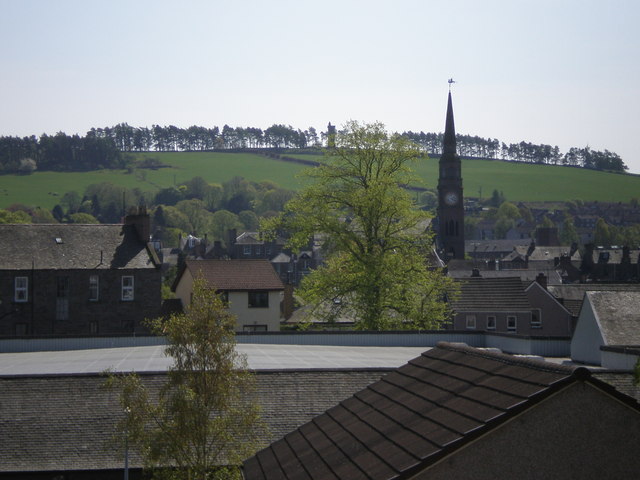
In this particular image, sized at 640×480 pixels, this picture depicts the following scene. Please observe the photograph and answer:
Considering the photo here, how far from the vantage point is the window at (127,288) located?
5316 cm

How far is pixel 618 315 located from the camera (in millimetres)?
36219

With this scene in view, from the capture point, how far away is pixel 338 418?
14133 millimetres

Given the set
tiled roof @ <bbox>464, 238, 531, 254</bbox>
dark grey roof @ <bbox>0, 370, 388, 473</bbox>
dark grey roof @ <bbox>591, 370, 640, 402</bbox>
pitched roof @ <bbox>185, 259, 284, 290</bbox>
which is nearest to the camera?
dark grey roof @ <bbox>0, 370, 388, 473</bbox>

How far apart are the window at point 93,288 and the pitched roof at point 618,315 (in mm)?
27933

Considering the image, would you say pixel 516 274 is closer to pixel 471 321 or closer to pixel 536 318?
pixel 536 318

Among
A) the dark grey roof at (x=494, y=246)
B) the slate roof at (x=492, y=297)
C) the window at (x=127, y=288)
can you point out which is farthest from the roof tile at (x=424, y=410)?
the dark grey roof at (x=494, y=246)

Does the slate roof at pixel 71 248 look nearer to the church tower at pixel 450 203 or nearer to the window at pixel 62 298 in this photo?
the window at pixel 62 298

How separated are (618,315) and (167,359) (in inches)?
693

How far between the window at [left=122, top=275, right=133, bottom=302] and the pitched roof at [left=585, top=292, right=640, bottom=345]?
88.1 ft

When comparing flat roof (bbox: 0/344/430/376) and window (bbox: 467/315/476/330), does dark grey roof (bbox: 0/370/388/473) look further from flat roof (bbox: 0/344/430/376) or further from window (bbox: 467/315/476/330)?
window (bbox: 467/315/476/330)

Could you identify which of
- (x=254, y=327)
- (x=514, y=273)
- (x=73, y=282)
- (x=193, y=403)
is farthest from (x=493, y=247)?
(x=193, y=403)

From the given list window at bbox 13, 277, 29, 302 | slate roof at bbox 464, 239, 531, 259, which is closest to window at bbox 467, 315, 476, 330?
window at bbox 13, 277, 29, 302

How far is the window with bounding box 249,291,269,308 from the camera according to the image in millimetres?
55531

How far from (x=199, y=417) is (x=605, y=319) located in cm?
2401
